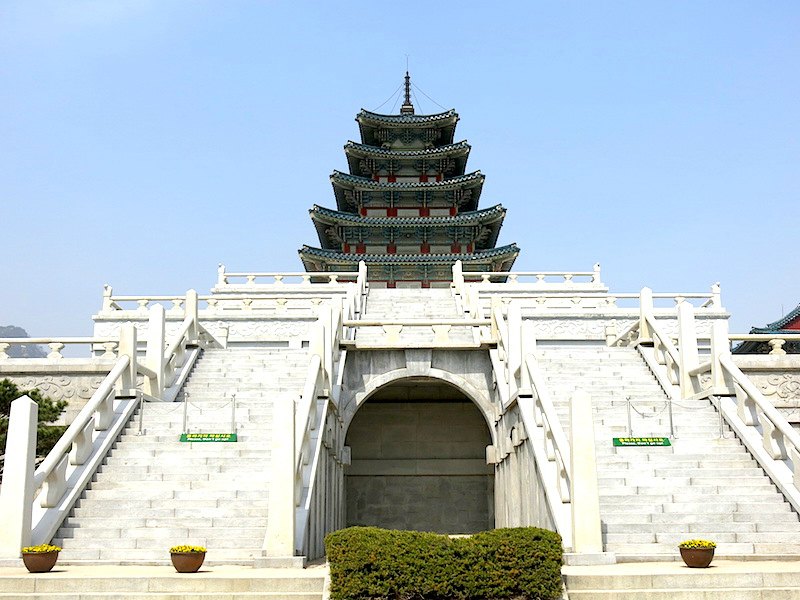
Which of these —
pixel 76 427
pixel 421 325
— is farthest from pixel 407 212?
pixel 76 427

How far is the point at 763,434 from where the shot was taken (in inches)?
526

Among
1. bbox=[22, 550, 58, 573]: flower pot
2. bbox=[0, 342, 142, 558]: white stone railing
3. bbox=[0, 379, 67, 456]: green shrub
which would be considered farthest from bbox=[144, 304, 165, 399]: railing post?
bbox=[22, 550, 58, 573]: flower pot

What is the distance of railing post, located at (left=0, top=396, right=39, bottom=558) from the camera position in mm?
11250

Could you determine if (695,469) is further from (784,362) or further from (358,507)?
(358,507)

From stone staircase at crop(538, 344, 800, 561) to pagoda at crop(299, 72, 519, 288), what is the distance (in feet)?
79.9

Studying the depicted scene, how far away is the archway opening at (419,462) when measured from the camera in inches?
967

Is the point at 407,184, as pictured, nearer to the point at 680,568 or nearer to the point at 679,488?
the point at 679,488

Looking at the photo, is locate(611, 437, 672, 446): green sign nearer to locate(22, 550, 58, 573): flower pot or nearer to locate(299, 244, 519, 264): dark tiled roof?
locate(22, 550, 58, 573): flower pot

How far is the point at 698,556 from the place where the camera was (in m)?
10.0

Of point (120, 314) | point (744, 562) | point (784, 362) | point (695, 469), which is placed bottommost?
point (744, 562)

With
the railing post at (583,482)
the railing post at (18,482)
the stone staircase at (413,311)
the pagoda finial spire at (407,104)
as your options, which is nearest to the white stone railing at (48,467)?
the railing post at (18,482)

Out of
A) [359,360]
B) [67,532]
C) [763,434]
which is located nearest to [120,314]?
[359,360]

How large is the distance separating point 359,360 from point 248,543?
813cm

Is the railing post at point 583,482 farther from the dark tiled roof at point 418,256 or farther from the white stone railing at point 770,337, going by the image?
the dark tiled roof at point 418,256
